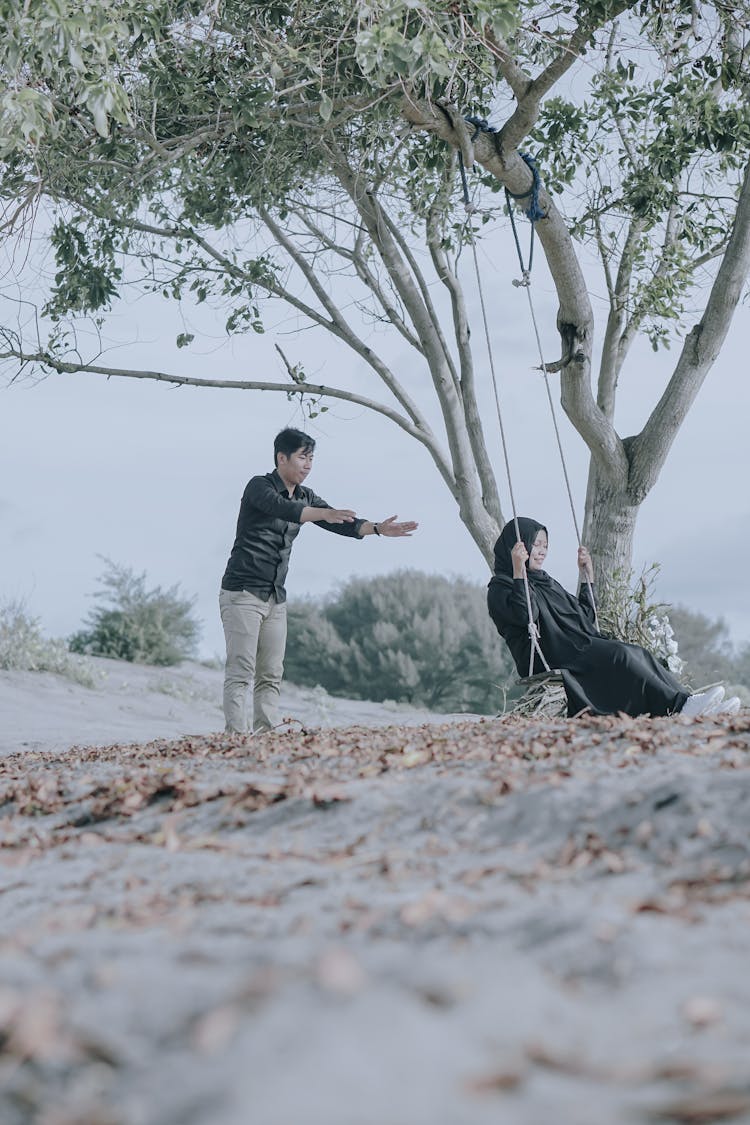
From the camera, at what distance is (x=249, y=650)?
6.78 m

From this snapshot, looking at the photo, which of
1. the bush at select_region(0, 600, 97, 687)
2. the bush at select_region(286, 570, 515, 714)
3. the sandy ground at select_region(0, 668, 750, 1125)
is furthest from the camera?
the bush at select_region(286, 570, 515, 714)

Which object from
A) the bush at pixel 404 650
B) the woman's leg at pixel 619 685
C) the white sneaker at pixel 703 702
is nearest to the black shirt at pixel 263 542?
the woman's leg at pixel 619 685

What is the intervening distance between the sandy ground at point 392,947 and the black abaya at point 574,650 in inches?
103

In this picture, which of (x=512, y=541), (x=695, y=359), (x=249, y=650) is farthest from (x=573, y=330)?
(x=249, y=650)

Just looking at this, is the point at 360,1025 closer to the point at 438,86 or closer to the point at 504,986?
the point at 504,986

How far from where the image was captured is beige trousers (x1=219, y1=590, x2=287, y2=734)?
6762 mm

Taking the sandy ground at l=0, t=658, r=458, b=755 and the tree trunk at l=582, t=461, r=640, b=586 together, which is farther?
the sandy ground at l=0, t=658, r=458, b=755

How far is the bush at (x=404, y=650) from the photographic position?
17062mm

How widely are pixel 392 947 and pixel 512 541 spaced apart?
4.84m

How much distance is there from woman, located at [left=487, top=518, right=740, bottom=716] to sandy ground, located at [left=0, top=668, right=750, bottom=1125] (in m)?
2.63

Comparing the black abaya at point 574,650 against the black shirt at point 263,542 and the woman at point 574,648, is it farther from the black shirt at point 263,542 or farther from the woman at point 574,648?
the black shirt at point 263,542

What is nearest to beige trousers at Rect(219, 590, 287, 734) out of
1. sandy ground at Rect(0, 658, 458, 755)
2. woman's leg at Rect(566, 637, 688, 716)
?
woman's leg at Rect(566, 637, 688, 716)

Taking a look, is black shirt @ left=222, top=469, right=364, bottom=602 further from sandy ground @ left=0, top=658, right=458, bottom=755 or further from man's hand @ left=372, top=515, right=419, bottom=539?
sandy ground @ left=0, top=658, right=458, bottom=755

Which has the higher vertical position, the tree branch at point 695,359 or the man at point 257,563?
the tree branch at point 695,359
